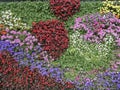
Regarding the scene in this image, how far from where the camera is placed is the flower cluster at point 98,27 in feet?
28.7

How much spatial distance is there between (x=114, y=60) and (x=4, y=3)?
316cm

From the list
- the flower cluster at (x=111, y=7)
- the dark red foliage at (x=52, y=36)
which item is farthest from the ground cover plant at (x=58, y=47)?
the flower cluster at (x=111, y=7)

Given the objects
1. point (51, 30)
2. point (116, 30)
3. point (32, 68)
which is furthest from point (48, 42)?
point (116, 30)

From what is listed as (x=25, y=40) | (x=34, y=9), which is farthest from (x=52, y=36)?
(x=34, y=9)

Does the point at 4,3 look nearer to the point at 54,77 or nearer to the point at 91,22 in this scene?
the point at 91,22

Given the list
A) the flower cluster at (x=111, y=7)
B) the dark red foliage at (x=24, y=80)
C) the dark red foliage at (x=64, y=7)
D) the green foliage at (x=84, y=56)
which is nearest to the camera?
the dark red foliage at (x=24, y=80)

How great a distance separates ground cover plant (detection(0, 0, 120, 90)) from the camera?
707 centimetres

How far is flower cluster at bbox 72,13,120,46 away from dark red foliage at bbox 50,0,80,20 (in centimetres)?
40

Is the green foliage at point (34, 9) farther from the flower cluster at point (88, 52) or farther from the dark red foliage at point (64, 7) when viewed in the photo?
the flower cluster at point (88, 52)

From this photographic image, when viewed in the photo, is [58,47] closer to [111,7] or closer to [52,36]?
[52,36]

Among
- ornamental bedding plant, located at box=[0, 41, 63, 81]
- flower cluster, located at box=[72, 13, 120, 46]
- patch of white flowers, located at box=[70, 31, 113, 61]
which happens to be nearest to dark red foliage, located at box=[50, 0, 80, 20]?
flower cluster, located at box=[72, 13, 120, 46]

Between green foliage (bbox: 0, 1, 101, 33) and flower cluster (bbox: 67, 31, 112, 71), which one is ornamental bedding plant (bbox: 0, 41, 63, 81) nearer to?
flower cluster (bbox: 67, 31, 112, 71)

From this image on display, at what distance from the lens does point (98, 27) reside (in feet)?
29.4

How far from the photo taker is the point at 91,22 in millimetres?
9117
